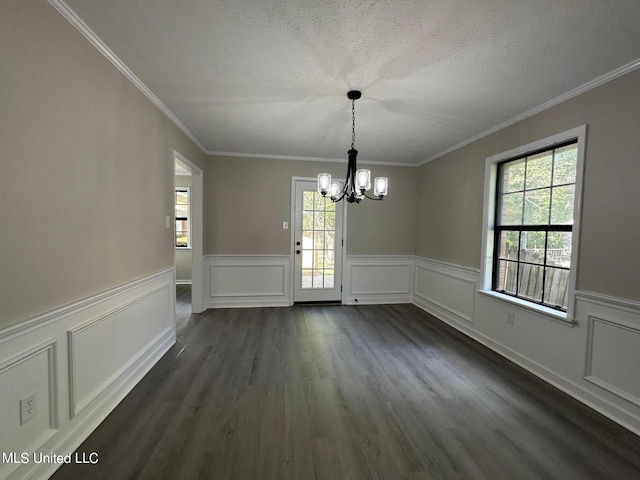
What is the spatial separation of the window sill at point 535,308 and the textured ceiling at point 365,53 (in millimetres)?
1870

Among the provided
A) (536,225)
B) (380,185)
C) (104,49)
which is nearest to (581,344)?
(536,225)

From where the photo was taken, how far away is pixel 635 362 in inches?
74.4

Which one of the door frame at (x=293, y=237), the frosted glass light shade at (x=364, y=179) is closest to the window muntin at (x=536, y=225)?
the frosted glass light shade at (x=364, y=179)

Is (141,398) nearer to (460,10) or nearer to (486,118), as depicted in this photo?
(460,10)

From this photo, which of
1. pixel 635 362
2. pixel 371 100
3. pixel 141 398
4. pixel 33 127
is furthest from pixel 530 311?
pixel 33 127

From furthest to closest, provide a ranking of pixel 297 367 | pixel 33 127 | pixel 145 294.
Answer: pixel 297 367
pixel 145 294
pixel 33 127

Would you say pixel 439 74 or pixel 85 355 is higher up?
pixel 439 74

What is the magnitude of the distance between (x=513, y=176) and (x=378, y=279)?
255 centimetres

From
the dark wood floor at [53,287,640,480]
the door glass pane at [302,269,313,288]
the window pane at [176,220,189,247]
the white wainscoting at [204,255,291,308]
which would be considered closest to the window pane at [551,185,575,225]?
the dark wood floor at [53,287,640,480]

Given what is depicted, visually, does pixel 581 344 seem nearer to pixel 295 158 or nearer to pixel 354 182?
pixel 354 182

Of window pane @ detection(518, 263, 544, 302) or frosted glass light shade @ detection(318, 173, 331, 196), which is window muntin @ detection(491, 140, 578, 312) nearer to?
window pane @ detection(518, 263, 544, 302)

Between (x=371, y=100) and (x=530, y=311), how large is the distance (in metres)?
2.49

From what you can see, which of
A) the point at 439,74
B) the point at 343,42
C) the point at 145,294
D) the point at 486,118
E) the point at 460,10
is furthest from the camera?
the point at 486,118

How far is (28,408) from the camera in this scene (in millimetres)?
1344
